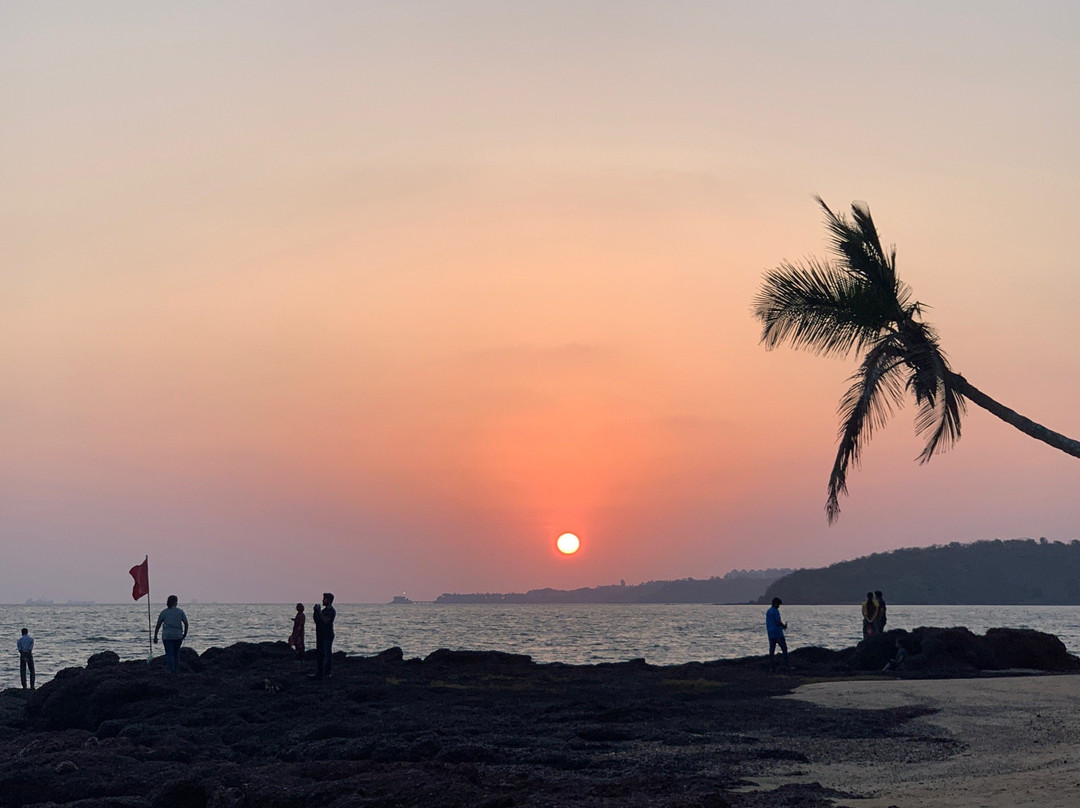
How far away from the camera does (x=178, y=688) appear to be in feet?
76.4

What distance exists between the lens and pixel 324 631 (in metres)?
25.8

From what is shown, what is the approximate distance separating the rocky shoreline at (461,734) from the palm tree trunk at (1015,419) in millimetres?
4483

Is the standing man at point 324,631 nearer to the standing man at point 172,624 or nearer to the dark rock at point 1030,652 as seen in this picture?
the standing man at point 172,624

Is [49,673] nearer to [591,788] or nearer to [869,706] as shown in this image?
[869,706]

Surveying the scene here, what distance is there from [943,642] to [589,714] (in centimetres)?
1393

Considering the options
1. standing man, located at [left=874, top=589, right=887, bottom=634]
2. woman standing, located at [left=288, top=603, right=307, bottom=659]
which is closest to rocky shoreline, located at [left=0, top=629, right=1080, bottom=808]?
standing man, located at [left=874, top=589, right=887, bottom=634]

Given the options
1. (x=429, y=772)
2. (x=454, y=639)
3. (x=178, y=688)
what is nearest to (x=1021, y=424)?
(x=429, y=772)

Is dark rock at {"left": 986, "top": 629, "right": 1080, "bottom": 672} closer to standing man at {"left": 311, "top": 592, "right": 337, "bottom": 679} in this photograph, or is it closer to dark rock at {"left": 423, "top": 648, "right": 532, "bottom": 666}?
dark rock at {"left": 423, "top": 648, "right": 532, "bottom": 666}

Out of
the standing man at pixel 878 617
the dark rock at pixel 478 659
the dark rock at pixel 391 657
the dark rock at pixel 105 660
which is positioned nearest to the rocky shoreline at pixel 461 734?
the standing man at pixel 878 617

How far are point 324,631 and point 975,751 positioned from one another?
51.8 ft

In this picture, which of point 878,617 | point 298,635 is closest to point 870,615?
point 878,617

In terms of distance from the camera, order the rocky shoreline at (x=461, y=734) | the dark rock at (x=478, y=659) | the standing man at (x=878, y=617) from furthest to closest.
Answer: the dark rock at (x=478, y=659), the standing man at (x=878, y=617), the rocky shoreline at (x=461, y=734)

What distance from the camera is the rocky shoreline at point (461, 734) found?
39.0 feet

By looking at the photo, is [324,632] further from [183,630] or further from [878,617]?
[878,617]
